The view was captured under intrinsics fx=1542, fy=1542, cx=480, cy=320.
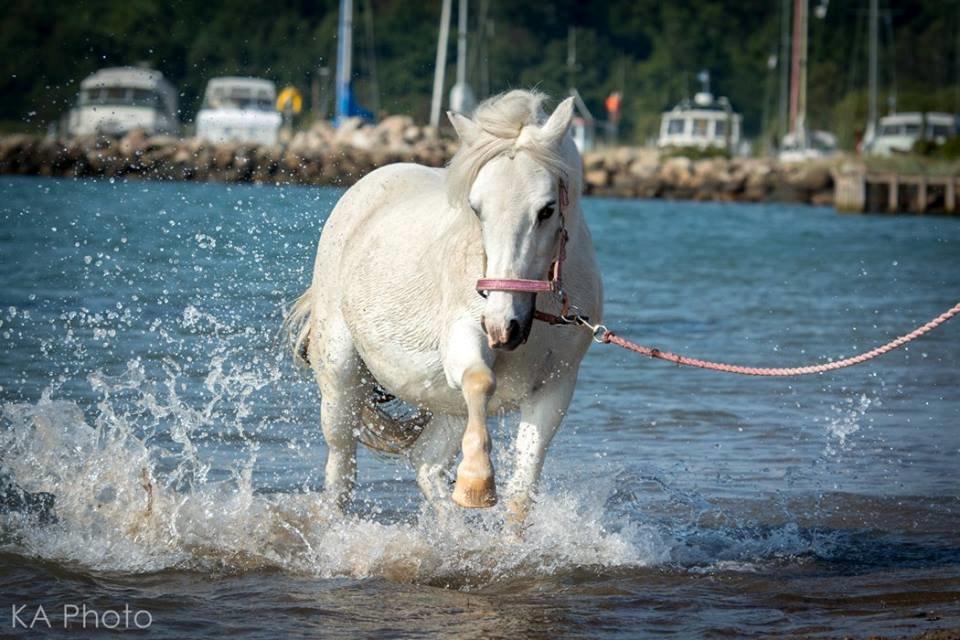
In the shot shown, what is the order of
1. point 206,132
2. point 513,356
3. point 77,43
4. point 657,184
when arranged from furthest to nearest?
point 77,43
point 657,184
point 206,132
point 513,356

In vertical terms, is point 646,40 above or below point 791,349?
above

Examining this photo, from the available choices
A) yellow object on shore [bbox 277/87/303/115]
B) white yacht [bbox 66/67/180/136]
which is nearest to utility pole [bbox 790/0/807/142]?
yellow object on shore [bbox 277/87/303/115]

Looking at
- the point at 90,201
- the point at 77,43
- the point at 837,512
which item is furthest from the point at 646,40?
the point at 837,512

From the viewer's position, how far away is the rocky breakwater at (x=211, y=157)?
4453 cm

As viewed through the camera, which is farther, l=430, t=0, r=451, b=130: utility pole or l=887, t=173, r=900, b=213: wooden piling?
l=430, t=0, r=451, b=130: utility pole

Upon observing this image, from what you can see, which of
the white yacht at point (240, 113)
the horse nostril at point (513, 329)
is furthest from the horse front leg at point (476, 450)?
the white yacht at point (240, 113)

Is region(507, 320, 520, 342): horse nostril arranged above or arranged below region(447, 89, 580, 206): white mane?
below

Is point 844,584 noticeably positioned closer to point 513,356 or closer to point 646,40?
point 513,356

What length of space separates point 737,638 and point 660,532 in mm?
1710

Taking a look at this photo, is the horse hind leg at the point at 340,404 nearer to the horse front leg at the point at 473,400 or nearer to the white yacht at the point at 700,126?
the horse front leg at the point at 473,400

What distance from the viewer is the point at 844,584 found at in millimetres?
6230

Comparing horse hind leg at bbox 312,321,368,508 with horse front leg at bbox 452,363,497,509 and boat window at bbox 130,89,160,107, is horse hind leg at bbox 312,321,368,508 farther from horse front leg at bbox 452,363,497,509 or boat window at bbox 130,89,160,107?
boat window at bbox 130,89,160,107

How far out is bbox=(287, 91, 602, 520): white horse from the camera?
18.0 ft

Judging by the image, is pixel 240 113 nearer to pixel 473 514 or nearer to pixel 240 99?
pixel 240 99
